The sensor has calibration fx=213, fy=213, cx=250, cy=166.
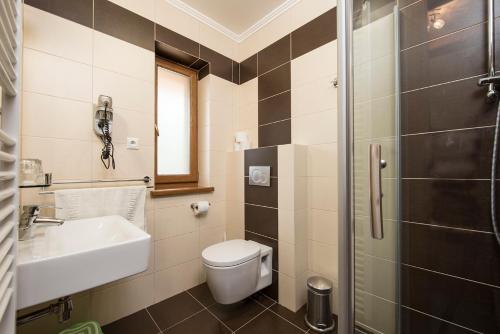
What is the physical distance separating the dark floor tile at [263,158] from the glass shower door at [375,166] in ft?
2.56

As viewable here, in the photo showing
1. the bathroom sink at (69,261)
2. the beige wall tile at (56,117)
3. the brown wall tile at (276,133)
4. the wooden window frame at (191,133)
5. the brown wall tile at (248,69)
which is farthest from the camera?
the brown wall tile at (248,69)

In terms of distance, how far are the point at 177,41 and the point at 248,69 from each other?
2.19 feet

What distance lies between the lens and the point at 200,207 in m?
1.77

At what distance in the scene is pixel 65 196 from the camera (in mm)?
1159

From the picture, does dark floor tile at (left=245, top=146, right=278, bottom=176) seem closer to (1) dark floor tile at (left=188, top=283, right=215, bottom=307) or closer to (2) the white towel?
→ (2) the white towel

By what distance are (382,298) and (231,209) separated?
4.33ft

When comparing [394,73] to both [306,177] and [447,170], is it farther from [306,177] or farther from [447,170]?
[306,177]

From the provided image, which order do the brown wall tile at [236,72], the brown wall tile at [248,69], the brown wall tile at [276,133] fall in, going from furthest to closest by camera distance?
the brown wall tile at [236,72] → the brown wall tile at [248,69] → the brown wall tile at [276,133]

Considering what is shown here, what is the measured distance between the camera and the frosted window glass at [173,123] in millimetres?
1873

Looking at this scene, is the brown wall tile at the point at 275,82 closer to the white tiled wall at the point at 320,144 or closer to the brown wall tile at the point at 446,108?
the white tiled wall at the point at 320,144

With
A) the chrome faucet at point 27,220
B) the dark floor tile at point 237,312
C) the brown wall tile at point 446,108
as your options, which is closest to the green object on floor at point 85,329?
the chrome faucet at point 27,220

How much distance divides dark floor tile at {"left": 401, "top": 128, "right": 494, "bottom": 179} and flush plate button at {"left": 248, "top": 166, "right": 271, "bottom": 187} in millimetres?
866

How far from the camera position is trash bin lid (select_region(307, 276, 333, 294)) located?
1.33 metres

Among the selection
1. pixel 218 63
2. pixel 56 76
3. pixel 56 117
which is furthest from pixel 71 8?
pixel 218 63
